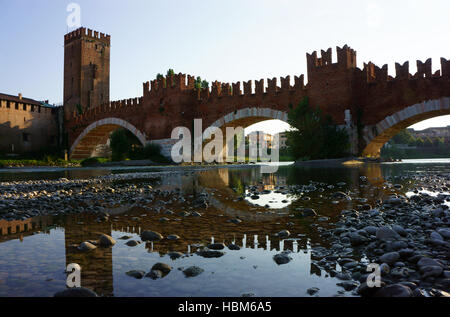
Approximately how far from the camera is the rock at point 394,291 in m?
1.43

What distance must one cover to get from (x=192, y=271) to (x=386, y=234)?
→ 1.42 m

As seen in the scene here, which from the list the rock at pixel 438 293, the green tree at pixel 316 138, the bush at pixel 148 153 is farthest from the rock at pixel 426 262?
the bush at pixel 148 153

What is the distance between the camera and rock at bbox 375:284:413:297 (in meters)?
1.43

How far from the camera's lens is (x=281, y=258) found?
6.65 ft

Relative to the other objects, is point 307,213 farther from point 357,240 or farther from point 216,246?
point 216,246

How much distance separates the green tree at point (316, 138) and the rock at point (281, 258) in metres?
16.8

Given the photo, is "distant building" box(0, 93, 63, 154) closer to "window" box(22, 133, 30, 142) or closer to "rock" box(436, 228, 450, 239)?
"window" box(22, 133, 30, 142)

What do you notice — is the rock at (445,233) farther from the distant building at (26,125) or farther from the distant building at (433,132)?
the distant building at (433,132)

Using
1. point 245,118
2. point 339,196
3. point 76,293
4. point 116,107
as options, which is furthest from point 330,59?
point 116,107

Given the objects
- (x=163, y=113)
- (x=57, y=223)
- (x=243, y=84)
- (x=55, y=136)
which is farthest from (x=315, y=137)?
(x=55, y=136)

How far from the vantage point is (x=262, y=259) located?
207cm

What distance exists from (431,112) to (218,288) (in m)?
19.6
